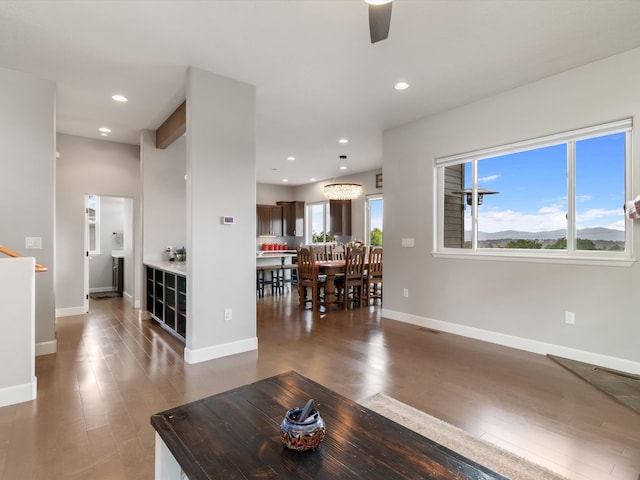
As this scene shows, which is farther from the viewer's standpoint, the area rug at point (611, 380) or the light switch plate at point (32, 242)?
the light switch plate at point (32, 242)

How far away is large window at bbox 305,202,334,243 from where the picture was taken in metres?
9.82

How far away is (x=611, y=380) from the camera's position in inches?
112

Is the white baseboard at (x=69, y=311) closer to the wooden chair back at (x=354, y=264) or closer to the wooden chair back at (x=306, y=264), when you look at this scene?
the wooden chair back at (x=306, y=264)

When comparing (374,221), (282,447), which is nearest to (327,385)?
(282,447)

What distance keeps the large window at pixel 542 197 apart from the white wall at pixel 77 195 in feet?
16.9

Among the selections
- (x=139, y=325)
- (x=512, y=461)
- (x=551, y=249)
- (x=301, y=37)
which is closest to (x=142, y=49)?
(x=301, y=37)

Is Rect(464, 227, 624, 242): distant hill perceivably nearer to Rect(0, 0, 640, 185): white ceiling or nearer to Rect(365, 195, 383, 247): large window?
Rect(0, 0, 640, 185): white ceiling

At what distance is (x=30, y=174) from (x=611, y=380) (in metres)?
5.98

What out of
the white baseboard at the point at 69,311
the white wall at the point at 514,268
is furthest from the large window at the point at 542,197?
the white baseboard at the point at 69,311

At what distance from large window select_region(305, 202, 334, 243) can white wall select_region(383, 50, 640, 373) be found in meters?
4.60

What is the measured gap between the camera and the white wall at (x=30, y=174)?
3391 mm

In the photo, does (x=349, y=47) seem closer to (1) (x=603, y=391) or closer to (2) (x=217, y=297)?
(2) (x=217, y=297)

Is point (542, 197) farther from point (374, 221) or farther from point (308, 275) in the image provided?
point (374, 221)

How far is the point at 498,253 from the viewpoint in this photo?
3.96 m
